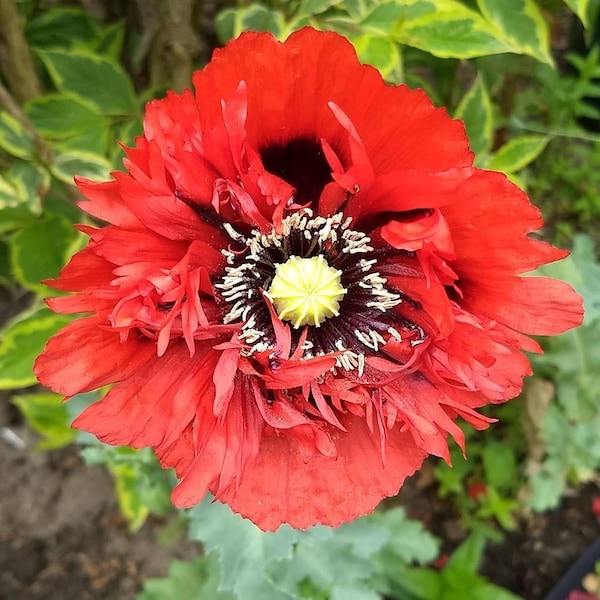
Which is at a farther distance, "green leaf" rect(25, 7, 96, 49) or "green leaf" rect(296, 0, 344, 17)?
"green leaf" rect(25, 7, 96, 49)

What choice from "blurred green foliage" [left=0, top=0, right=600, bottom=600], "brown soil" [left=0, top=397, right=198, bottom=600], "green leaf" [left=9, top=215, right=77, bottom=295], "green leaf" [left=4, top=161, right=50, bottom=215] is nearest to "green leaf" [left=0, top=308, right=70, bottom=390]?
"blurred green foliage" [left=0, top=0, right=600, bottom=600]

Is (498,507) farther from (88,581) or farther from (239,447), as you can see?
(239,447)

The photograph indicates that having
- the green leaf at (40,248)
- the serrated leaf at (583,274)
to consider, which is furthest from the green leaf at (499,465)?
the green leaf at (40,248)

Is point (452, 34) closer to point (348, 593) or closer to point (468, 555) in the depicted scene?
point (348, 593)

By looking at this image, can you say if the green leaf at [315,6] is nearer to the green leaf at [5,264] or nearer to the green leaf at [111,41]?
the green leaf at [111,41]

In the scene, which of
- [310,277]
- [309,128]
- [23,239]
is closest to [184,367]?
[310,277]

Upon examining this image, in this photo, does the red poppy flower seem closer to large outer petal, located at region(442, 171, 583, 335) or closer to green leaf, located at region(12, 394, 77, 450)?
large outer petal, located at region(442, 171, 583, 335)

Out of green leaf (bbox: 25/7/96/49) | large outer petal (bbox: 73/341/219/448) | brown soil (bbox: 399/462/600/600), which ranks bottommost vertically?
brown soil (bbox: 399/462/600/600)
